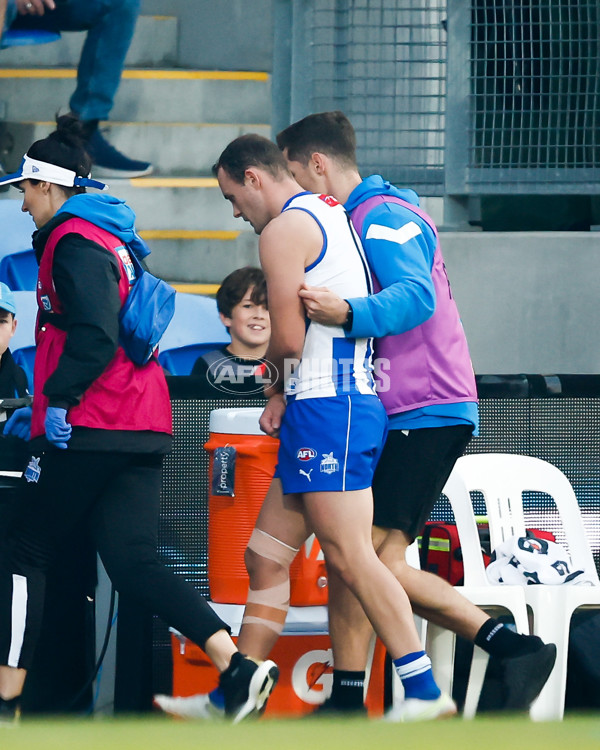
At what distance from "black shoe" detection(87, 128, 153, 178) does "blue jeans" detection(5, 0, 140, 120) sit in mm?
263

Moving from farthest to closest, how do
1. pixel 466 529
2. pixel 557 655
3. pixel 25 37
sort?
pixel 25 37, pixel 466 529, pixel 557 655

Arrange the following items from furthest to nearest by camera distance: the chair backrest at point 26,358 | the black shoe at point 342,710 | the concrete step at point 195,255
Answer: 1. the concrete step at point 195,255
2. the chair backrest at point 26,358
3. the black shoe at point 342,710

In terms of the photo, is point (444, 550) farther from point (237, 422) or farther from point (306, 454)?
point (306, 454)

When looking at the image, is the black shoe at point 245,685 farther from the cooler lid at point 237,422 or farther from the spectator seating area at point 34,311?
the spectator seating area at point 34,311

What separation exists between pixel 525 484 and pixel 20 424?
1.70 m

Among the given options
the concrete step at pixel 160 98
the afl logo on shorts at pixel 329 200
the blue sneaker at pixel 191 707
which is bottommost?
the blue sneaker at pixel 191 707

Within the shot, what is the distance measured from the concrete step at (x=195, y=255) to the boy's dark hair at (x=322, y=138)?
374 centimetres

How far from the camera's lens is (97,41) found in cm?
862

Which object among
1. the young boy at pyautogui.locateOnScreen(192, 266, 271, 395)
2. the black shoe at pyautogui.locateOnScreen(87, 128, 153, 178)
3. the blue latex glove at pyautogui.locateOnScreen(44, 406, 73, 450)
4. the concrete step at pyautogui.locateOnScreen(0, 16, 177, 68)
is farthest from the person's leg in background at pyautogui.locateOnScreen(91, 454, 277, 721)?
the concrete step at pyautogui.locateOnScreen(0, 16, 177, 68)

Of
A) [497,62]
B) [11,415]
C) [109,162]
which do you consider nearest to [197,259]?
[109,162]

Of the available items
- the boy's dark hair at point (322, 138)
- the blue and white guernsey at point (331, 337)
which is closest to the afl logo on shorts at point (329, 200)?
the blue and white guernsey at point (331, 337)

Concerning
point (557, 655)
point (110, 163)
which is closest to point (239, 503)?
point (557, 655)

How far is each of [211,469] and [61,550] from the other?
55cm

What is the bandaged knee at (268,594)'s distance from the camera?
362 cm
